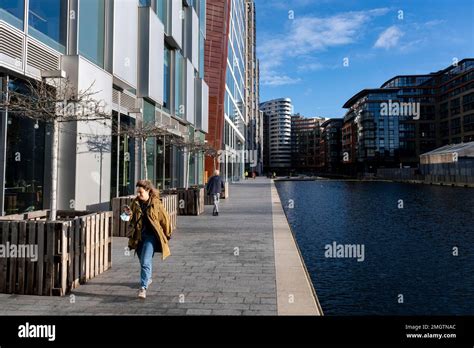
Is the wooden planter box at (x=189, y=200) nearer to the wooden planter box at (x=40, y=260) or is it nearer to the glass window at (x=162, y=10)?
the glass window at (x=162, y=10)

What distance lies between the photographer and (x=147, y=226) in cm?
526

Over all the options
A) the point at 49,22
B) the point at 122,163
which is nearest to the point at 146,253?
the point at 49,22

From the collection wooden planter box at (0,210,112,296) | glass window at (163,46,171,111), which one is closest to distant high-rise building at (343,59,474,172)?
glass window at (163,46,171,111)

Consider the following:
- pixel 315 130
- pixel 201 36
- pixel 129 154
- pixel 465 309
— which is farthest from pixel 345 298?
pixel 315 130

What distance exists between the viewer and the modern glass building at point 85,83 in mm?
8219

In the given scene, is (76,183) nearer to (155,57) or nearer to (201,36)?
(155,57)

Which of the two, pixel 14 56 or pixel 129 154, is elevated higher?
pixel 14 56

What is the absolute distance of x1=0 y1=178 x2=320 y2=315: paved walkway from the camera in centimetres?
464

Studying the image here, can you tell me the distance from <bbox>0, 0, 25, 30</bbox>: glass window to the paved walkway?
5.14 meters

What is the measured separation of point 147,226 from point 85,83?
623 centimetres

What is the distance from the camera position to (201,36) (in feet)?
93.1

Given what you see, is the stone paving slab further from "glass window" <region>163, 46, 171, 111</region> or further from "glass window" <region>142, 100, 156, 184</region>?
"glass window" <region>163, 46, 171, 111</region>

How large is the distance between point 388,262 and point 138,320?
568cm

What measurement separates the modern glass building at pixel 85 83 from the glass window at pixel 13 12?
20mm
